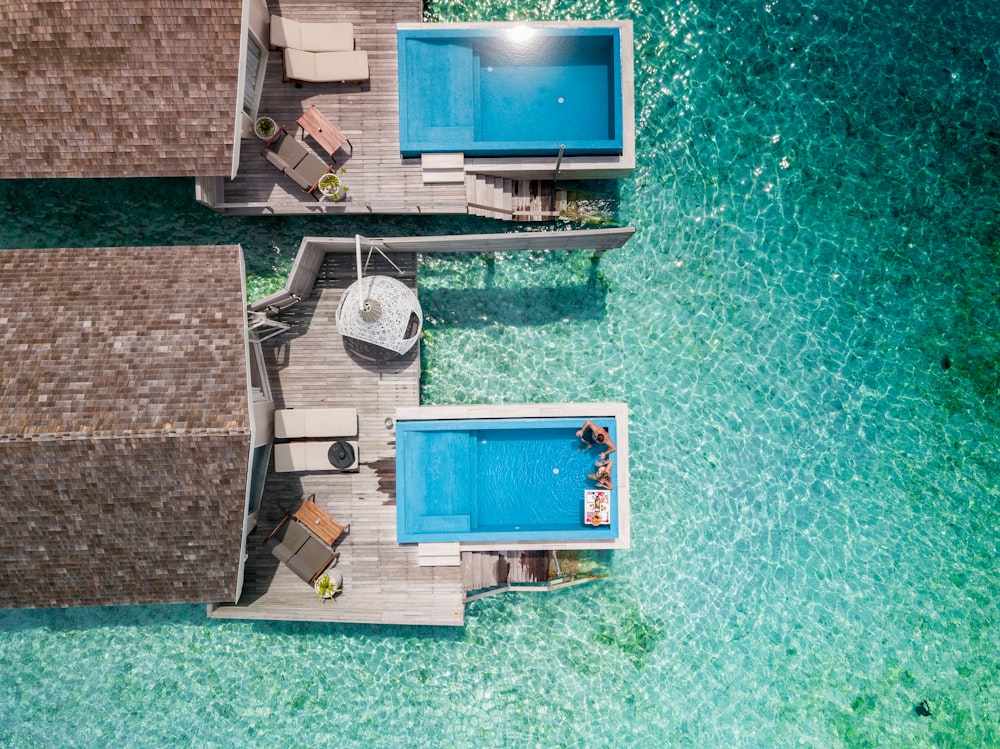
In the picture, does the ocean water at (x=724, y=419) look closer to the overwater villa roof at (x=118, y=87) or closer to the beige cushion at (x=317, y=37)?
the overwater villa roof at (x=118, y=87)

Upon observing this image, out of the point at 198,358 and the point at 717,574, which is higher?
the point at 198,358

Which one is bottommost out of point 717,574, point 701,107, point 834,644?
point 834,644

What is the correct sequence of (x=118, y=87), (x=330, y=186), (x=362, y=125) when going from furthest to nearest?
(x=362, y=125), (x=330, y=186), (x=118, y=87)

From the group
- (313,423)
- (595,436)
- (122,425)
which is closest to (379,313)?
(313,423)

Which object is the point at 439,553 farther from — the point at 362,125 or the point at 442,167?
the point at 362,125

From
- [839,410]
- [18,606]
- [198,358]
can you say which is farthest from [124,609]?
[839,410]

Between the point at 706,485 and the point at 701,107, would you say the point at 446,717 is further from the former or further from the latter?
the point at 701,107

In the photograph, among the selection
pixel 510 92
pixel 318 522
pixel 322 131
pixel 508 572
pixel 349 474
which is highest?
pixel 510 92

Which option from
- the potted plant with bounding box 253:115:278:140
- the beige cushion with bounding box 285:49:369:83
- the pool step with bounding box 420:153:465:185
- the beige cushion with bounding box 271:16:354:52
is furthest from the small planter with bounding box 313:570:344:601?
the beige cushion with bounding box 271:16:354:52
